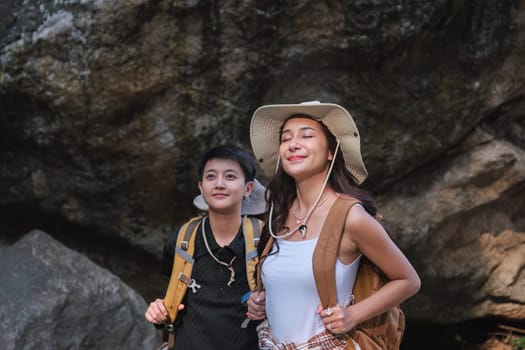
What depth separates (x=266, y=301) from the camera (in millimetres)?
2160

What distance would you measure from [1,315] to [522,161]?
3.68 meters

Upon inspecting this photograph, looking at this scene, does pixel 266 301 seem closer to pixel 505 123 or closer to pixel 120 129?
pixel 120 129

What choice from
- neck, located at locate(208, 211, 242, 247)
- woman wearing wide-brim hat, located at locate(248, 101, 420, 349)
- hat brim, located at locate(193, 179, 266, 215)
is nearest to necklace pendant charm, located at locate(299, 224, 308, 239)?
woman wearing wide-brim hat, located at locate(248, 101, 420, 349)

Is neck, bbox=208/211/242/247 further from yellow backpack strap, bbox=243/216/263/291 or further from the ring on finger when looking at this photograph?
the ring on finger

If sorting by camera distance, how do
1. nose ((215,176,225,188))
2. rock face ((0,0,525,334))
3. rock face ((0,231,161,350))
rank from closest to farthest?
nose ((215,176,225,188)) < rock face ((0,231,161,350)) < rock face ((0,0,525,334))

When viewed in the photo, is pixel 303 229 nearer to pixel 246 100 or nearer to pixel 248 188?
pixel 248 188

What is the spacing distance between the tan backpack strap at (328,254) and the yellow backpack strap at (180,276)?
2.66ft

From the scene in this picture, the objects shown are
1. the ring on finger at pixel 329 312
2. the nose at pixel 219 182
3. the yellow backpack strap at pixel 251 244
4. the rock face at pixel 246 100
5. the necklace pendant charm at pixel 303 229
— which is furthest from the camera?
the rock face at pixel 246 100

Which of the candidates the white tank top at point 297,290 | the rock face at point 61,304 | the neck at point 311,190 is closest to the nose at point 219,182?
the neck at point 311,190

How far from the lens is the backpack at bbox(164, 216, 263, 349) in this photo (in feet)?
8.32

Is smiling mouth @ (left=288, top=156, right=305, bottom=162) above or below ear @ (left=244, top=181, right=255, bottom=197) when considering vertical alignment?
above

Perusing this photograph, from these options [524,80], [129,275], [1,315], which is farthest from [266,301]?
[524,80]

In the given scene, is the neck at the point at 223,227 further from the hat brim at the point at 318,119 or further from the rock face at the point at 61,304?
the rock face at the point at 61,304

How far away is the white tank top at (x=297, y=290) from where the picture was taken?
1978 mm
